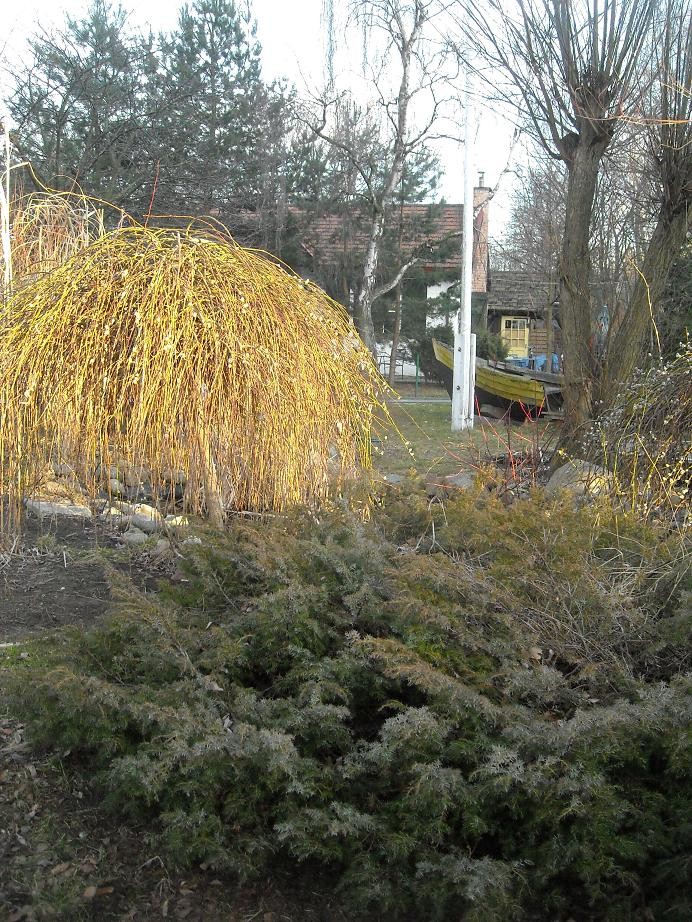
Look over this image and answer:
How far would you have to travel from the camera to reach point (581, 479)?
Result: 504cm

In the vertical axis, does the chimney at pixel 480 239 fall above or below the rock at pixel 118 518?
above

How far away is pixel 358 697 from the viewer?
2678mm

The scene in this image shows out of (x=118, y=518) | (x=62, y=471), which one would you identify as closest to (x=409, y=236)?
(x=118, y=518)

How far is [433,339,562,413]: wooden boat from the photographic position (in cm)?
1434

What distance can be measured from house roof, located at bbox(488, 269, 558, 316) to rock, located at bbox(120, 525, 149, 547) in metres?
20.7

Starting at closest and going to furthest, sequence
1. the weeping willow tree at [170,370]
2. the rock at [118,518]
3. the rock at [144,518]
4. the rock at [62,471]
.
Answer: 1. the weeping willow tree at [170,370]
2. the rock at [62,471]
3. the rock at [118,518]
4. the rock at [144,518]

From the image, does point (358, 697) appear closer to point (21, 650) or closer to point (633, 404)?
point (21, 650)

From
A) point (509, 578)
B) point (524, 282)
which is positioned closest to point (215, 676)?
point (509, 578)

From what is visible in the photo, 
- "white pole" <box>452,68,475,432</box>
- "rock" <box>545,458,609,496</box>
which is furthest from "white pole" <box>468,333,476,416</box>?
"rock" <box>545,458,609,496</box>

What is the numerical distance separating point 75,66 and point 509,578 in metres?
13.7

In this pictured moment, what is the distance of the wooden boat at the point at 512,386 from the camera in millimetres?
14341

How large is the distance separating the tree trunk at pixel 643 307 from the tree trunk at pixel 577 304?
29cm

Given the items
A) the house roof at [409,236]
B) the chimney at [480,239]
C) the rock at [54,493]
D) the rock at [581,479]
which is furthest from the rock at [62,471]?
the chimney at [480,239]

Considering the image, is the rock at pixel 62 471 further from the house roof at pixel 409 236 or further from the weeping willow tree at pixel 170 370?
the house roof at pixel 409 236
